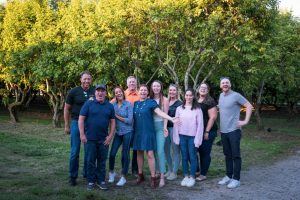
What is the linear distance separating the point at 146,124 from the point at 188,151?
111 cm

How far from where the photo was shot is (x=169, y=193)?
721cm

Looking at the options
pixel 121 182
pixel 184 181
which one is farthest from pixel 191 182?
pixel 121 182

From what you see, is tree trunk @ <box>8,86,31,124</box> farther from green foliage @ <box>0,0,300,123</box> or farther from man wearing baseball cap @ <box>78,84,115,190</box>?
man wearing baseball cap @ <box>78,84,115,190</box>

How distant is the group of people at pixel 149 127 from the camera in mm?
7203

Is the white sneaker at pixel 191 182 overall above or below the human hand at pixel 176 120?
below

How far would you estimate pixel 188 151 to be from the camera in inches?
315

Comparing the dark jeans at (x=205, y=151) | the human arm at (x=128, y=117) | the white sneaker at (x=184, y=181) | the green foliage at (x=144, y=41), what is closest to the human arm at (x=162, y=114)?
the human arm at (x=128, y=117)

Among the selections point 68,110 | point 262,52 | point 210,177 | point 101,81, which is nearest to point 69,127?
point 68,110

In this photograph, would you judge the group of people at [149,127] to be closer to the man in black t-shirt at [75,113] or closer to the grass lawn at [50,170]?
the man in black t-shirt at [75,113]

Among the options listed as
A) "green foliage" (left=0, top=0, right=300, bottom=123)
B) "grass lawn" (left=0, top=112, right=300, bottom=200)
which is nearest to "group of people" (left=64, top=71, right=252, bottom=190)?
"grass lawn" (left=0, top=112, right=300, bottom=200)

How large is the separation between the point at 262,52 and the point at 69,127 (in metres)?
9.61

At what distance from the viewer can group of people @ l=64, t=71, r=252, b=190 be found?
7.20 metres

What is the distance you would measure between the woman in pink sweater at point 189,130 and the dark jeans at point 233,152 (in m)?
0.55

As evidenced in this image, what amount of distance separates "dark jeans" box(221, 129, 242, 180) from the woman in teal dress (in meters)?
1.14
